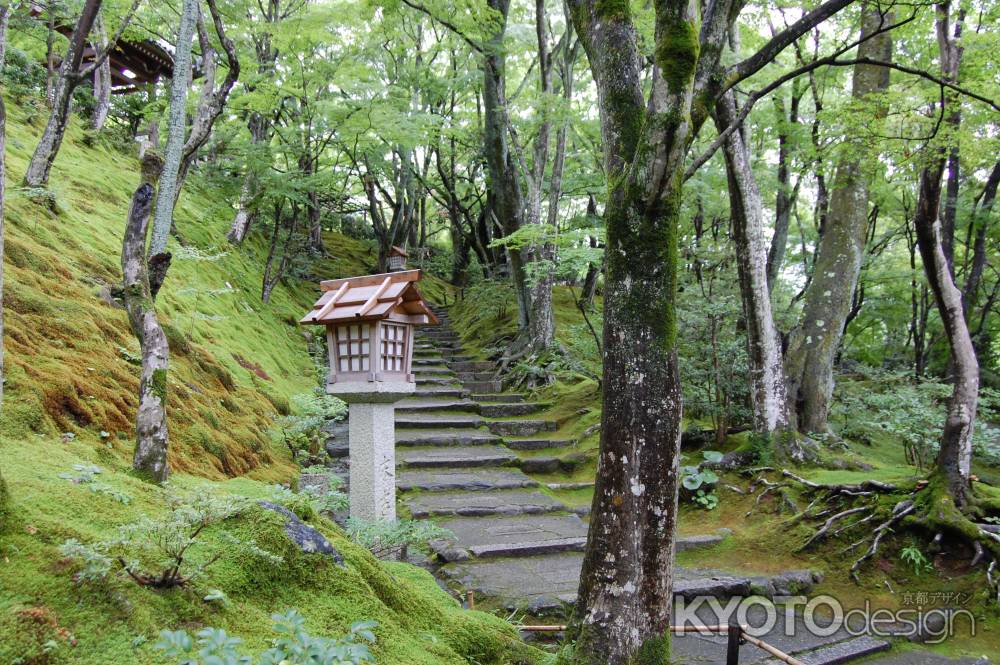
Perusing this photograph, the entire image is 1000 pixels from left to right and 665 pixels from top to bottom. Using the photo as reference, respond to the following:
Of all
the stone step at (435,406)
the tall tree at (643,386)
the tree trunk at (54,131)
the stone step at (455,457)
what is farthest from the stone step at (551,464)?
the tree trunk at (54,131)

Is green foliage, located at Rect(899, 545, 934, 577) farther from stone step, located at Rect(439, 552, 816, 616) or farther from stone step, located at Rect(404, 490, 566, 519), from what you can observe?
stone step, located at Rect(404, 490, 566, 519)

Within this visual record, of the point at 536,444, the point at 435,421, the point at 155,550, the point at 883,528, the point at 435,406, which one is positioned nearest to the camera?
the point at 155,550

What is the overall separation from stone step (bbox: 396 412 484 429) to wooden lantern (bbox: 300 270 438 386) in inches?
171

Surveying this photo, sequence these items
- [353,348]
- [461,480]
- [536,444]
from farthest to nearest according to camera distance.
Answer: [536,444]
[461,480]
[353,348]

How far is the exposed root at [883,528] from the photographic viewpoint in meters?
5.61

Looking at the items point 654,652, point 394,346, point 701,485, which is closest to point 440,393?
point 701,485

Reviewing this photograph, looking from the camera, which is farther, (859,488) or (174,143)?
(859,488)

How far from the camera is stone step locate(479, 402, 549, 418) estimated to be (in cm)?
1076

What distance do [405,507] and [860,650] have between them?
4657mm

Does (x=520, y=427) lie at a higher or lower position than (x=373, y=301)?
lower

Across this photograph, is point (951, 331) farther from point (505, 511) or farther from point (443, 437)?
point (443, 437)

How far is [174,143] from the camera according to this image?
159 inches

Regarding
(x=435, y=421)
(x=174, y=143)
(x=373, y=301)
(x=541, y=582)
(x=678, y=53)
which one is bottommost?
(x=541, y=582)

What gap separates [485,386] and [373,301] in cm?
710
